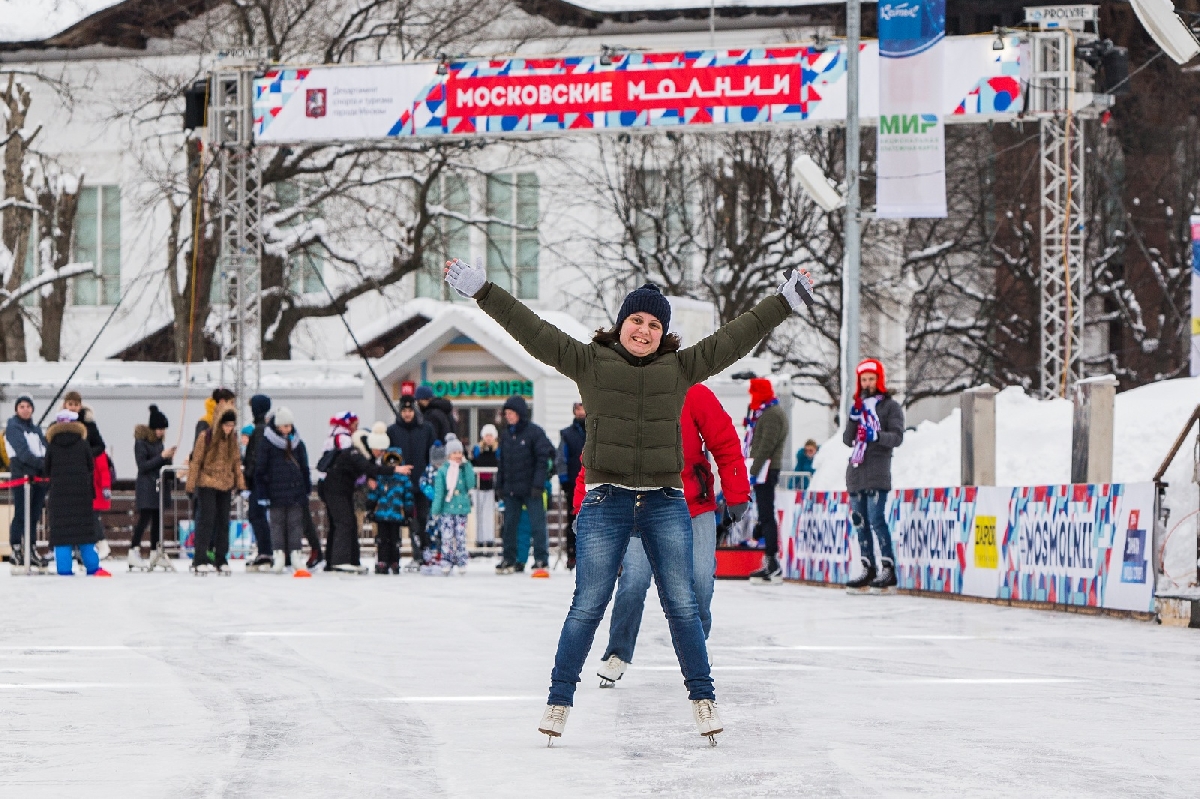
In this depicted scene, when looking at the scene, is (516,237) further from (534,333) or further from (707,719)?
(707,719)

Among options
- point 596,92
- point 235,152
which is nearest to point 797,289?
point 596,92

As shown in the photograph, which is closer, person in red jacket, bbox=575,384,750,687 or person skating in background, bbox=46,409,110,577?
person in red jacket, bbox=575,384,750,687

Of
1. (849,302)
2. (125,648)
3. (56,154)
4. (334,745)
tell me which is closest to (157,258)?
(56,154)

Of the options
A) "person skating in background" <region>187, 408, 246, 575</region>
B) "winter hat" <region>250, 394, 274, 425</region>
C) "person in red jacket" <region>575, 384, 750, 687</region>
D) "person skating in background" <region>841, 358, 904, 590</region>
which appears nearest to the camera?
"person in red jacket" <region>575, 384, 750, 687</region>

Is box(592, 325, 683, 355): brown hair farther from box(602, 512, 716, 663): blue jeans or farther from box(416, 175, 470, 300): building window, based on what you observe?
box(416, 175, 470, 300): building window

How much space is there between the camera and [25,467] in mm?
20672

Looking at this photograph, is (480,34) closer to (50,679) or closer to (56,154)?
(56,154)

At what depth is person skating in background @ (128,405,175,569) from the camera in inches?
860

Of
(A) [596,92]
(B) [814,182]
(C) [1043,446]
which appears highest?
(A) [596,92]

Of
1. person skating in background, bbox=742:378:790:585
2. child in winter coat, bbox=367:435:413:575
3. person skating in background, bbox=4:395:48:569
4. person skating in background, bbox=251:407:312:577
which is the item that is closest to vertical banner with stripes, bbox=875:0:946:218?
person skating in background, bbox=742:378:790:585

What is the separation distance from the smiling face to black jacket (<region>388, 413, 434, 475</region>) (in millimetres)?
13642

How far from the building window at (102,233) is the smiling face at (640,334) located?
39.2m

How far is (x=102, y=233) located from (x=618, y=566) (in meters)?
39.6

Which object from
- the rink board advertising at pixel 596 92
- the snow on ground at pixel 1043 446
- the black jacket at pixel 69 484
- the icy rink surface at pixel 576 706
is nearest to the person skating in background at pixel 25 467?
the black jacket at pixel 69 484
